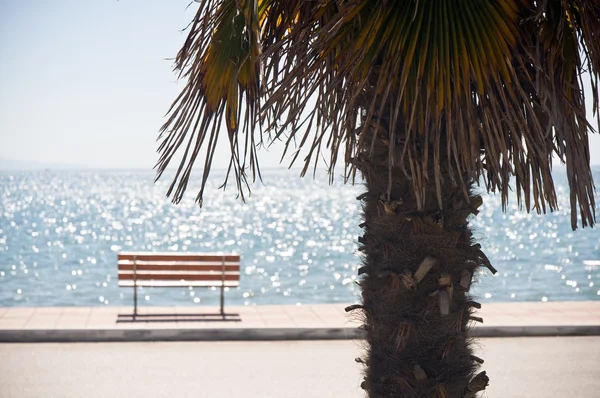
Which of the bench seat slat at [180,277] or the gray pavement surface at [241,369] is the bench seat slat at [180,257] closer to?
the bench seat slat at [180,277]

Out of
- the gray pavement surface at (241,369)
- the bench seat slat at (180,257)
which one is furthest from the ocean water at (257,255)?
the bench seat slat at (180,257)

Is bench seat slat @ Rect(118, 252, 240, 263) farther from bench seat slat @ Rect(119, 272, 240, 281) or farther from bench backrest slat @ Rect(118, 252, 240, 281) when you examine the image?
bench seat slat @ Rect(119, 272, 240, 281)

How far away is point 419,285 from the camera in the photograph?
12.4 feet

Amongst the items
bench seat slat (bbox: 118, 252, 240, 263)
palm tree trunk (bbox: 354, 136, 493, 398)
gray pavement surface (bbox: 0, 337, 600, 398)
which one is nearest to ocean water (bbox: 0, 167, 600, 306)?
palm tree trunk (bbox: 354, 136, 493, 398)

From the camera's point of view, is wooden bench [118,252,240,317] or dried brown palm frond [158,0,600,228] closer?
dried brown palm frond [158,0,600,228]

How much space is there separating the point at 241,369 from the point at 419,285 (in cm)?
490

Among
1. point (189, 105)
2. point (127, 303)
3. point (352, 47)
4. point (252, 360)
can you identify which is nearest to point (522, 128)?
point (352, 47)

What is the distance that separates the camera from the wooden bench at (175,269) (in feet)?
35.8

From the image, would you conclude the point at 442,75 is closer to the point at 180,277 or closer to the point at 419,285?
the point at 419,285

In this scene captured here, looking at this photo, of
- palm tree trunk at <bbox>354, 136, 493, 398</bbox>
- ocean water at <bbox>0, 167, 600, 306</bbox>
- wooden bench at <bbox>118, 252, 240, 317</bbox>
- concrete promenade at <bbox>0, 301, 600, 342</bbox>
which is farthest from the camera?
ocean water at <bbox>0, 167, 600, 306</bbox>

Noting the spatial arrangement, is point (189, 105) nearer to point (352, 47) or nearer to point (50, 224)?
point (352, 47)

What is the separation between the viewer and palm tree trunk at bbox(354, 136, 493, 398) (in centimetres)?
375

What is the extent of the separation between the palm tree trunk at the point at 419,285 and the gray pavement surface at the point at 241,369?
332cm

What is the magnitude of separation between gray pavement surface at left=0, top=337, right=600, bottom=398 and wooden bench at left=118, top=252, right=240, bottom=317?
166 centimetres
